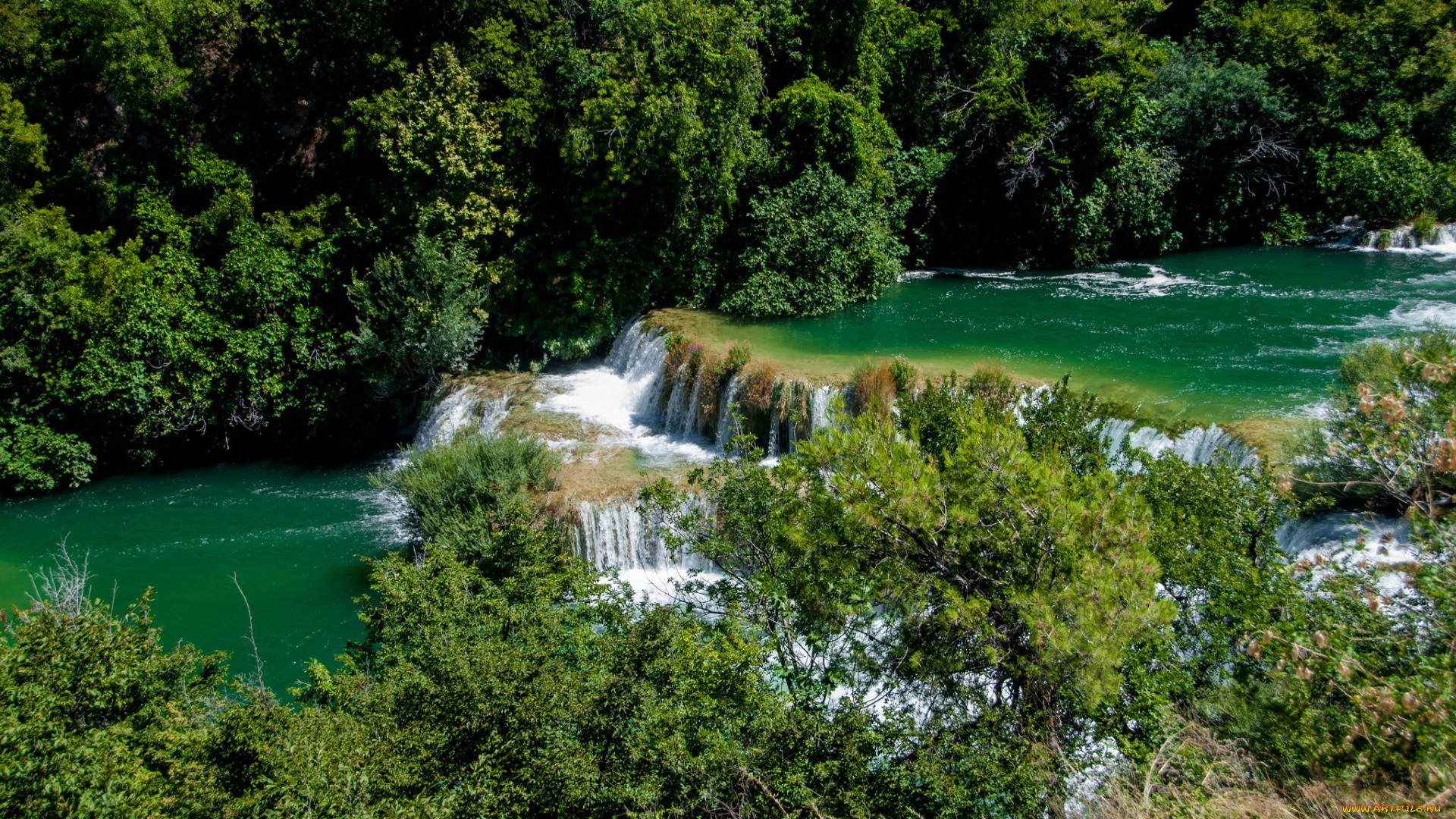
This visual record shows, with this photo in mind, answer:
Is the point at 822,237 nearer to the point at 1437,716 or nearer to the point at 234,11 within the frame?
the point at 234,11

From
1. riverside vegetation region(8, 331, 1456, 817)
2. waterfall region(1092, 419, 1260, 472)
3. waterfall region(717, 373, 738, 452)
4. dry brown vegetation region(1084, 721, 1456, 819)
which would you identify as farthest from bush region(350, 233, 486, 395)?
dry brown vegetation region(1084, 721, 1456, 819)

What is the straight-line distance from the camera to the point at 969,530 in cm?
693

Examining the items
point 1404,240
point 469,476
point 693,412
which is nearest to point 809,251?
point 693,412

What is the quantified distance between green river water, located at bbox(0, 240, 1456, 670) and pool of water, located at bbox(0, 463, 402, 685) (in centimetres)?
4

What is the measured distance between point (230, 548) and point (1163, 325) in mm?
18923

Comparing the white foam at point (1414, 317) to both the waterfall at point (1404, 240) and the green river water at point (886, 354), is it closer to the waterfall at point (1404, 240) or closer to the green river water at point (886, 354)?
the green river water at point (886, 354)

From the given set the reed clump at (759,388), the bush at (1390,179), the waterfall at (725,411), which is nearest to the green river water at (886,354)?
the reed clump at (759,388)

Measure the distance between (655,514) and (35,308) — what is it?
13738 mm

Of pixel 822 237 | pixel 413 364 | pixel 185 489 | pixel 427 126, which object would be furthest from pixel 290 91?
pixel 822 237

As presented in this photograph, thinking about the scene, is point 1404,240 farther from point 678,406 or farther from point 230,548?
point 230,548

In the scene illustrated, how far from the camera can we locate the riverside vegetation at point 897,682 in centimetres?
622

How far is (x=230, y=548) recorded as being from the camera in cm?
1598

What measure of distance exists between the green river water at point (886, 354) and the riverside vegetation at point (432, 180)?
1.57 metres

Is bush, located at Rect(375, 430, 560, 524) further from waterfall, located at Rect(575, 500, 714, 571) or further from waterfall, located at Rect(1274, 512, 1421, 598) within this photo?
waterfall, located at Rect(1274, 512, 1421, 598)
